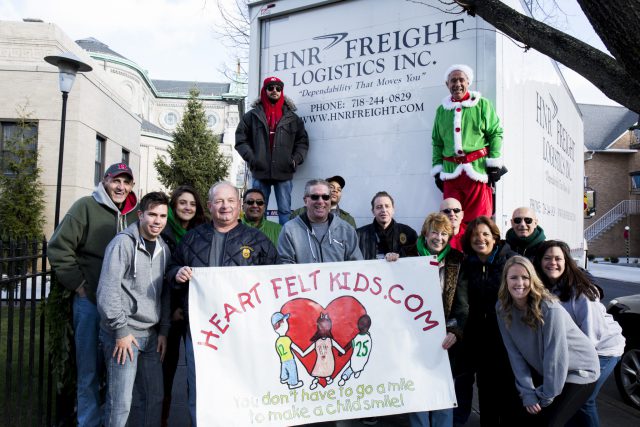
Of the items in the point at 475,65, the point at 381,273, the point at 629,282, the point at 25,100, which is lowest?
the point at 629,282

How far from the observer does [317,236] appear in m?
3.60

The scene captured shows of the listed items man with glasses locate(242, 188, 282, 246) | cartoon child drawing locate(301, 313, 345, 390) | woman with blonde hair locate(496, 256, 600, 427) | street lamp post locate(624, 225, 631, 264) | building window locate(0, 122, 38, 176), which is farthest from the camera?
street lamp post locate(624, 225, 631, 264)

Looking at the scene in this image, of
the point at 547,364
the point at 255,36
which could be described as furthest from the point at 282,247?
the point at 255,36

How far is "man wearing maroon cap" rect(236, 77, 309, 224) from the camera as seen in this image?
509 centimetres

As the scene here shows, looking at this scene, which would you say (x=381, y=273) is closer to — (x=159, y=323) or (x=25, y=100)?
(x=159, y=323)

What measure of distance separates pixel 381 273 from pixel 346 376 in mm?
733

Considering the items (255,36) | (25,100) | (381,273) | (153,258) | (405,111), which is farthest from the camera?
(25,100)

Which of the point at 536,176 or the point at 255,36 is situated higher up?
the point at 255,36

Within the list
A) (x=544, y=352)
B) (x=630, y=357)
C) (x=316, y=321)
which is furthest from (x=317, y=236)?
(x=630, y=357)

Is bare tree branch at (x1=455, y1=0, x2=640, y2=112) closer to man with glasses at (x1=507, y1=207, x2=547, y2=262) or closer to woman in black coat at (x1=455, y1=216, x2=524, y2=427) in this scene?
man with glasses at (x1=507, y1=207, x2=547, y2=262)

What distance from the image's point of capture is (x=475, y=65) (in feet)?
14.4

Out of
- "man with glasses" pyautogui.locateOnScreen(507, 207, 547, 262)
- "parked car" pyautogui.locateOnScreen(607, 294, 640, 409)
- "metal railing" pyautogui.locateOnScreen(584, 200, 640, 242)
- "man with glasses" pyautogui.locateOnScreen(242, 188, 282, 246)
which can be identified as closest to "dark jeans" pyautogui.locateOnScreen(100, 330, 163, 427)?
"man with glasses" pyautogui.locateOnScreen(242, 188, 282, 246)

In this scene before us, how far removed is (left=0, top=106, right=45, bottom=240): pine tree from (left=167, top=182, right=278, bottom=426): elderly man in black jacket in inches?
559

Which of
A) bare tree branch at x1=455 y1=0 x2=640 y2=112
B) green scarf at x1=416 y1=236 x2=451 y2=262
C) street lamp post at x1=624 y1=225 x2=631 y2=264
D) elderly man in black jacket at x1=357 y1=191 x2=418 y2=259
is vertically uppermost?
bare tree branch at x1=455 y1=0 x2=640 y2=112
